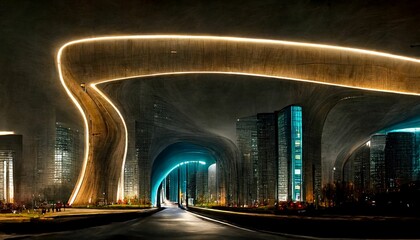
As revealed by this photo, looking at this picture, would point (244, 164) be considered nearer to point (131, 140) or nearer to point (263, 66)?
point (131, 140)

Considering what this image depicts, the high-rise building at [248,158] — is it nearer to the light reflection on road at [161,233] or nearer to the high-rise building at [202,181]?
the light reflection on road at [161,233]

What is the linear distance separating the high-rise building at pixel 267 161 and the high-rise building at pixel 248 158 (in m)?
0.69

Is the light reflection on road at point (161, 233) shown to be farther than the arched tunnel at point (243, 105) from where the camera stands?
No

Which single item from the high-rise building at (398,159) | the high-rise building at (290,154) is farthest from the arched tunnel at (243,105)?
the high-rise building at (398,159)

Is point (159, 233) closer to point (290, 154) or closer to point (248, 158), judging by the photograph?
point (290, 154)

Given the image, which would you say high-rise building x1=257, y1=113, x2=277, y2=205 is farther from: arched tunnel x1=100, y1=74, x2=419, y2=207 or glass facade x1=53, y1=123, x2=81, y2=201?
glass facade x1=53, y1=123, x2=81, y2=201

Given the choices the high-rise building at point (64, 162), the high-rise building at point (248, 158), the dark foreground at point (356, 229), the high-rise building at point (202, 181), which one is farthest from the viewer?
the high-rise building at point (202, 181)

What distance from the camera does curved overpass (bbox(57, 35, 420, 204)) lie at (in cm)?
2556

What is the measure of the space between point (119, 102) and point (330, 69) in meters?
14.0

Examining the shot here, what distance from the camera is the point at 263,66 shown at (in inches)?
1195

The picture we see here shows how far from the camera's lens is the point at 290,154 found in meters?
46.2

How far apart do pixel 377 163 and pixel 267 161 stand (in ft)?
181

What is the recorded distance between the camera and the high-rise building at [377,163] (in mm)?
96594

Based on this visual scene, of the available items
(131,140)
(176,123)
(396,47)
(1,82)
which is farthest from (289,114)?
(1,82)
